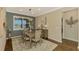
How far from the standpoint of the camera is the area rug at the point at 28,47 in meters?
1.91

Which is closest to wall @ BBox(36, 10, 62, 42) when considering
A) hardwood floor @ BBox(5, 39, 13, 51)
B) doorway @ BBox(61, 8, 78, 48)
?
doorway @ BBox(61, 8, 78, 48)

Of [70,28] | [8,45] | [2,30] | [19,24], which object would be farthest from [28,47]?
[70,28]

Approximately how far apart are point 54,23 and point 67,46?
53 cm

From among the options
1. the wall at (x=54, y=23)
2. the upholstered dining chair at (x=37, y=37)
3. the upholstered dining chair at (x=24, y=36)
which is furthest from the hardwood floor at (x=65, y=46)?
the upholstered dining chair at (x=37, y=37)

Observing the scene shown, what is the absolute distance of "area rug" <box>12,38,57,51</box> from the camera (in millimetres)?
1915

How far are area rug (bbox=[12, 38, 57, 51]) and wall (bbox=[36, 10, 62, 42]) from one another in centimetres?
15

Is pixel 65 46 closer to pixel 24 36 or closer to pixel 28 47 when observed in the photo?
pixel 28 47

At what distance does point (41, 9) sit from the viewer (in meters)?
1.91

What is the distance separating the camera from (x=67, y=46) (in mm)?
1904

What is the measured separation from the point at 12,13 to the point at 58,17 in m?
0.92
